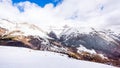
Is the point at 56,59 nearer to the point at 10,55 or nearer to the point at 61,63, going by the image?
the point at 61,63

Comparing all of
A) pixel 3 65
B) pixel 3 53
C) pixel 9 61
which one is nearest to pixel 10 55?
pixel 3 53

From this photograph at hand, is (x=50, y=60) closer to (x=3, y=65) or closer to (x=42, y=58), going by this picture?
(x=42, y=58)

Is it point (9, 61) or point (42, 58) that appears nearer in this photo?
A: point (9, 61)

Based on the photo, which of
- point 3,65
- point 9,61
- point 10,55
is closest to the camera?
point 3,65

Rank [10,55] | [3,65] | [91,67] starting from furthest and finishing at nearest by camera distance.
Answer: [91,67] → [10,55] → [3,65]

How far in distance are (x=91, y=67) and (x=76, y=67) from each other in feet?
2.31

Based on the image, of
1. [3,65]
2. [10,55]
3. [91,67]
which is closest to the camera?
[3,65]

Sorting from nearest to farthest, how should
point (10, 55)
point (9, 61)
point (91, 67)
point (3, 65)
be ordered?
1. point (3, 65)
2. point (9, 61)
3. point (10, 55)
4. point (91, 67)

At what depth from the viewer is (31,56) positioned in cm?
791

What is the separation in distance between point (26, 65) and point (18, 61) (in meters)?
0.41

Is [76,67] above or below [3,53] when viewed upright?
below

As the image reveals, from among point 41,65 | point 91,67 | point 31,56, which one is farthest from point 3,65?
point 91,67

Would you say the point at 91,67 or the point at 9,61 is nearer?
the point at 9,61

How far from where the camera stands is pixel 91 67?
8062mm
